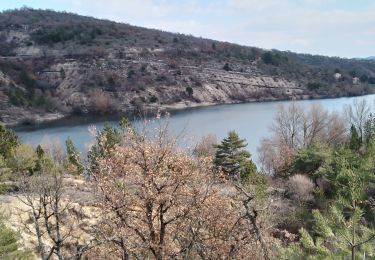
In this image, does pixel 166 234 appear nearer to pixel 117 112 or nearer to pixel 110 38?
pixel 117 112

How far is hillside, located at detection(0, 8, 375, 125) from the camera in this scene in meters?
120

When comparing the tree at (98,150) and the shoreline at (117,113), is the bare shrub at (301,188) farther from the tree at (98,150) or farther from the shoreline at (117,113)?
the shoreline at (117,113)

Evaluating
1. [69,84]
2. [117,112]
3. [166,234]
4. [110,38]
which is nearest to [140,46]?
[110,38]

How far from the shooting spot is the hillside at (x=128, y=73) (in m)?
120

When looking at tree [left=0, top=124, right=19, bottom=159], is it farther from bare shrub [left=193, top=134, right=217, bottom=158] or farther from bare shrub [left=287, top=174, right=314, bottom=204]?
bare shrub [left=287, top=174, right=314, bottom=204]

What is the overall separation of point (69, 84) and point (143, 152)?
4859 inches

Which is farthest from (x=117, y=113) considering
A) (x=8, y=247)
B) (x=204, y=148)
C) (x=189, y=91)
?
(x=8, y=247)

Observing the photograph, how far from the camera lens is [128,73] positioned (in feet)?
451

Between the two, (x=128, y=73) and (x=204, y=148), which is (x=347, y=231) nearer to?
(x=204, y=148)

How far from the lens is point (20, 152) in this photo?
31.8 metres

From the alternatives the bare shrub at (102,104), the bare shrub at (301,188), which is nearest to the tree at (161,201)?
the bare shrub at (301,188)

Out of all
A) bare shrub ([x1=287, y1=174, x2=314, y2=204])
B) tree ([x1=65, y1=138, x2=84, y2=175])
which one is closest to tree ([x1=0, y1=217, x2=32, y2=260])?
tree ([x1=65, y1=138, x2=84, y2=175])

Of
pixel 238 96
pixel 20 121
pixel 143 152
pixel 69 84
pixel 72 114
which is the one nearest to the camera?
pixel 143 152

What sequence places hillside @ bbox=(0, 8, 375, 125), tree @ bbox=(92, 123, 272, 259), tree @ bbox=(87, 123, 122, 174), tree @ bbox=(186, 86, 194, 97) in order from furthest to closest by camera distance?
1. tree @ bbox=(186, 86, 194, 97)
2. hillside @ bbox=(0, 8, 375, 125)
3. tree @ bbox=(87, 123, 122, 174)
4. tree @ bbox=(92, 123, 272, 259)
